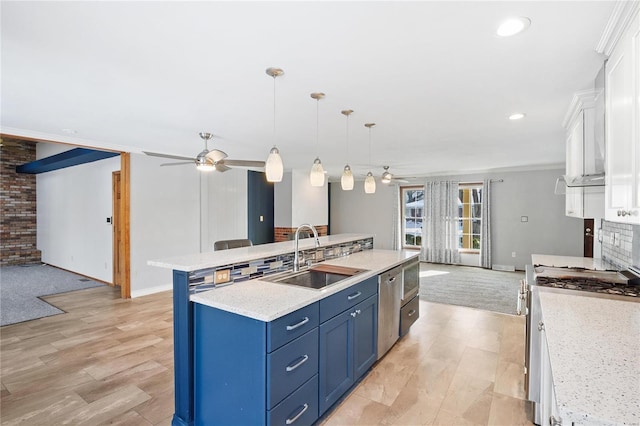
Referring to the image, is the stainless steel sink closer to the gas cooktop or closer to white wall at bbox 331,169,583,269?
the gas cooktop

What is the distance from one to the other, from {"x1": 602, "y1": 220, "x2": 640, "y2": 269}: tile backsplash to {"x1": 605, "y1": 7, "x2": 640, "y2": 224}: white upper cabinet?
754 millimetres

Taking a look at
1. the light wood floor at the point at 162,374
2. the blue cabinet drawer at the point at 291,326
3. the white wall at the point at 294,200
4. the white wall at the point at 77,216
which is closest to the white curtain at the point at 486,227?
the light wood floor at the point at 162,374

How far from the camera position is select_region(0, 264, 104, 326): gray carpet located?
414 cm

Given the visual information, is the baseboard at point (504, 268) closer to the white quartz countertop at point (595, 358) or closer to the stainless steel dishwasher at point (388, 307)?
the stainless steel dishwasher at point (388, 307)

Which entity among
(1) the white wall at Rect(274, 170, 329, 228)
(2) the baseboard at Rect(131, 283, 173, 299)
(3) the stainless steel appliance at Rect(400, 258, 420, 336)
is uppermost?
(1) the white wall at Rect(274, 170, 329, 228)

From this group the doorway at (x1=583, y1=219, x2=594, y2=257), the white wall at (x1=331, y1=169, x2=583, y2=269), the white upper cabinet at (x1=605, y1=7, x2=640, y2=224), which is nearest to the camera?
the white upper cabinet at (x1=605, y1=7, x2=640, y2=224)

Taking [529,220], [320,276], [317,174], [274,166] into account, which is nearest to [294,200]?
[317,174]

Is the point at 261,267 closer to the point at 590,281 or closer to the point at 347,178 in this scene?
the point at 347,178

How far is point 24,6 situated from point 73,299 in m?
4.65

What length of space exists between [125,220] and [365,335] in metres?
4.10

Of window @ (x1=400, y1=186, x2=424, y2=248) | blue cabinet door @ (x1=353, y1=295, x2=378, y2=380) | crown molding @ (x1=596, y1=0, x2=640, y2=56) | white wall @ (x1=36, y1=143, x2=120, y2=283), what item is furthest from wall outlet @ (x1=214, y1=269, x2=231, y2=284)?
window @ (x1=400, y1=186, x2=424, y2=248)

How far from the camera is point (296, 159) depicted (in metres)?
5.91

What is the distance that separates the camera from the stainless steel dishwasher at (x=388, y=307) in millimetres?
2736

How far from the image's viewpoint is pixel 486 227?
288 inches
